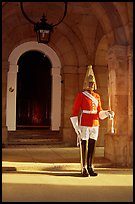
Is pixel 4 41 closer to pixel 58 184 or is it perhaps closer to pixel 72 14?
pixel 72 14

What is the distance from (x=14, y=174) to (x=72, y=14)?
6339 mm

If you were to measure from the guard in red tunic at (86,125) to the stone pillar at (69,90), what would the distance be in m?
5.97

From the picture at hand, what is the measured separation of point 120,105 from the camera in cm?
884

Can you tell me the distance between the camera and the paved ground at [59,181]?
5508 millimetres

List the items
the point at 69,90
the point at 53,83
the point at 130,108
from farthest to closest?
the point at 53,83, the point at 69,90, the point at 130,108

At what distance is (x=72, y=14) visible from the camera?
40.4 feet

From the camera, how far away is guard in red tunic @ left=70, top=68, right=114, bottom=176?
728 cm

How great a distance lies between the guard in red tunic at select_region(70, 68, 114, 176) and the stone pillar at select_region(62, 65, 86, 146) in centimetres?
597

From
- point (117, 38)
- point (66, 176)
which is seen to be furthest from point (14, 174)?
point (117, 38)

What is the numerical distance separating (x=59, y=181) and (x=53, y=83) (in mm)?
8814

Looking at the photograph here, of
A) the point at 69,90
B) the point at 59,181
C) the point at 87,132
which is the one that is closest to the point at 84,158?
the point at 87,132

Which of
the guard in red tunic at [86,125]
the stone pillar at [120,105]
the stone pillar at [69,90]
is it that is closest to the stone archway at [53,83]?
the stone pillar at [69,90]

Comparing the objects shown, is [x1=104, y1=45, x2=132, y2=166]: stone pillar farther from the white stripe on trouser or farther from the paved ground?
the white stripe on trouser

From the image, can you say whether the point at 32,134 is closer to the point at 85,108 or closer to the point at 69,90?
the point at 69,90
